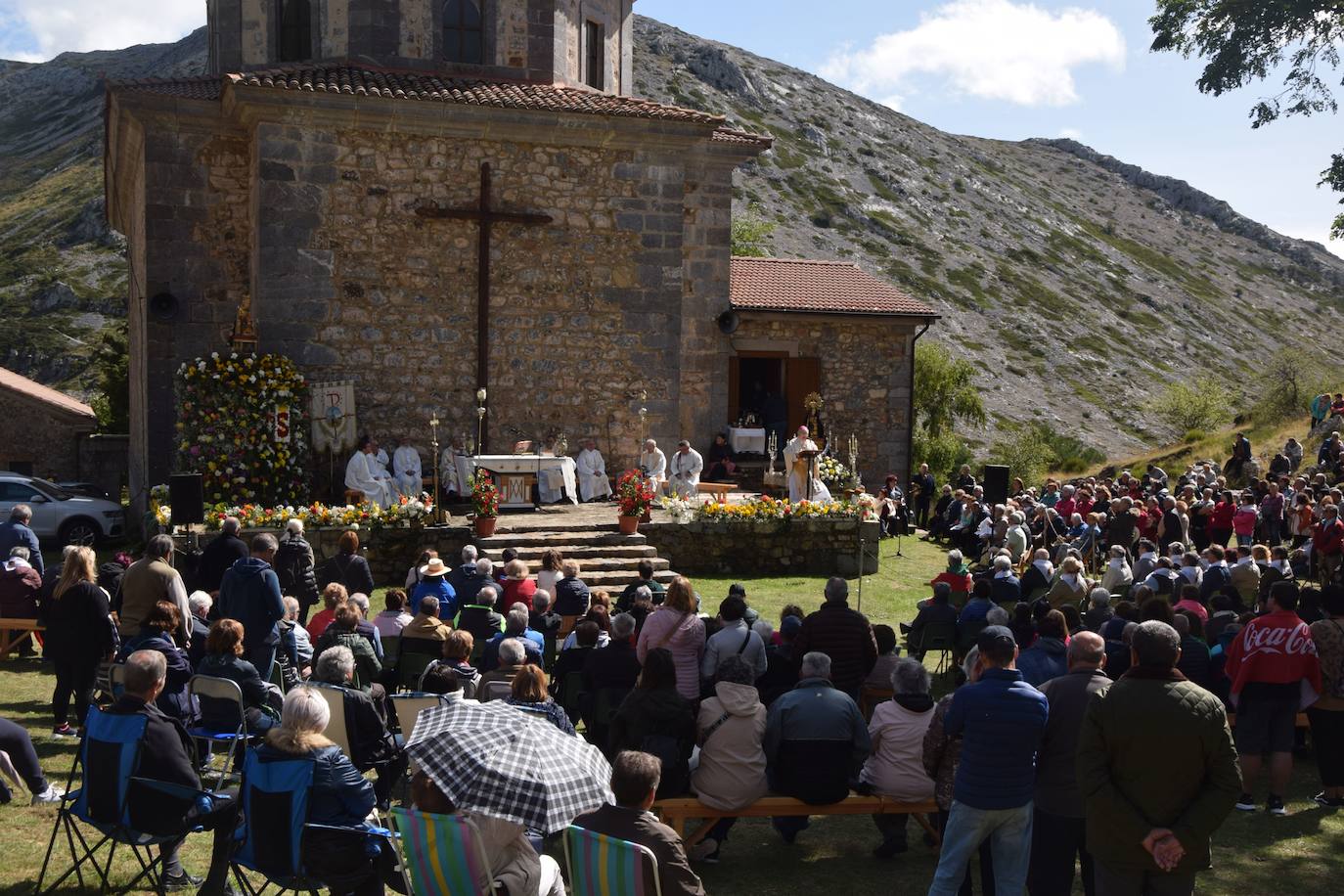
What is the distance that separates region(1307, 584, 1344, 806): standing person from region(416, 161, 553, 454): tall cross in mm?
13334

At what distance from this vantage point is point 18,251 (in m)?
69.4

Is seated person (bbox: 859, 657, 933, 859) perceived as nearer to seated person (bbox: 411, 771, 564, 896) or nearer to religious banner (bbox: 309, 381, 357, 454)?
seated person (bbox: 411, 771, 564, 896)

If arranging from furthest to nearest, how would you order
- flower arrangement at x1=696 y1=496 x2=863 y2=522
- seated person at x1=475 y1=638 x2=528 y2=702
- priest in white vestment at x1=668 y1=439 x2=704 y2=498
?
priest in white vestment at x1=668 y1=439 x2=704 y2=498, flower arrangement at x1=696 y1=496 x2=863 y2=522, seated person at x1=475 y1=638 x2=528 y2=702

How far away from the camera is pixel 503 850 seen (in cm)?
508

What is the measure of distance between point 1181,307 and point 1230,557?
262 ft

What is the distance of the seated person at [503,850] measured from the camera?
5.02 metres

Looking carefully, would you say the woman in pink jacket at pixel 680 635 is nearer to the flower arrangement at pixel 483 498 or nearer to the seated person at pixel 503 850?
the seated person at pixel 503 850

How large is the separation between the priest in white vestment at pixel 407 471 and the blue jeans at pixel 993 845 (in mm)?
13547

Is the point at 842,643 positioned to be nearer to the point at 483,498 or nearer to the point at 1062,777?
the point at 1062,777

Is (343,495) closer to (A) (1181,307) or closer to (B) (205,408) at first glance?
(B) (205,408)

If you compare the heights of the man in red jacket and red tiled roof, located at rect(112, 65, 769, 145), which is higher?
red tiled roof, located at rect(112, 65, 769, 145)

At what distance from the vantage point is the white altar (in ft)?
58.1

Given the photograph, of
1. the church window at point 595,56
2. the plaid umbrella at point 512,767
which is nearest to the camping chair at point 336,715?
the plaid umbrella at point 512,767

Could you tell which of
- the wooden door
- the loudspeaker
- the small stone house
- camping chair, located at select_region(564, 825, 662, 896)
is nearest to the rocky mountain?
the small stone house
